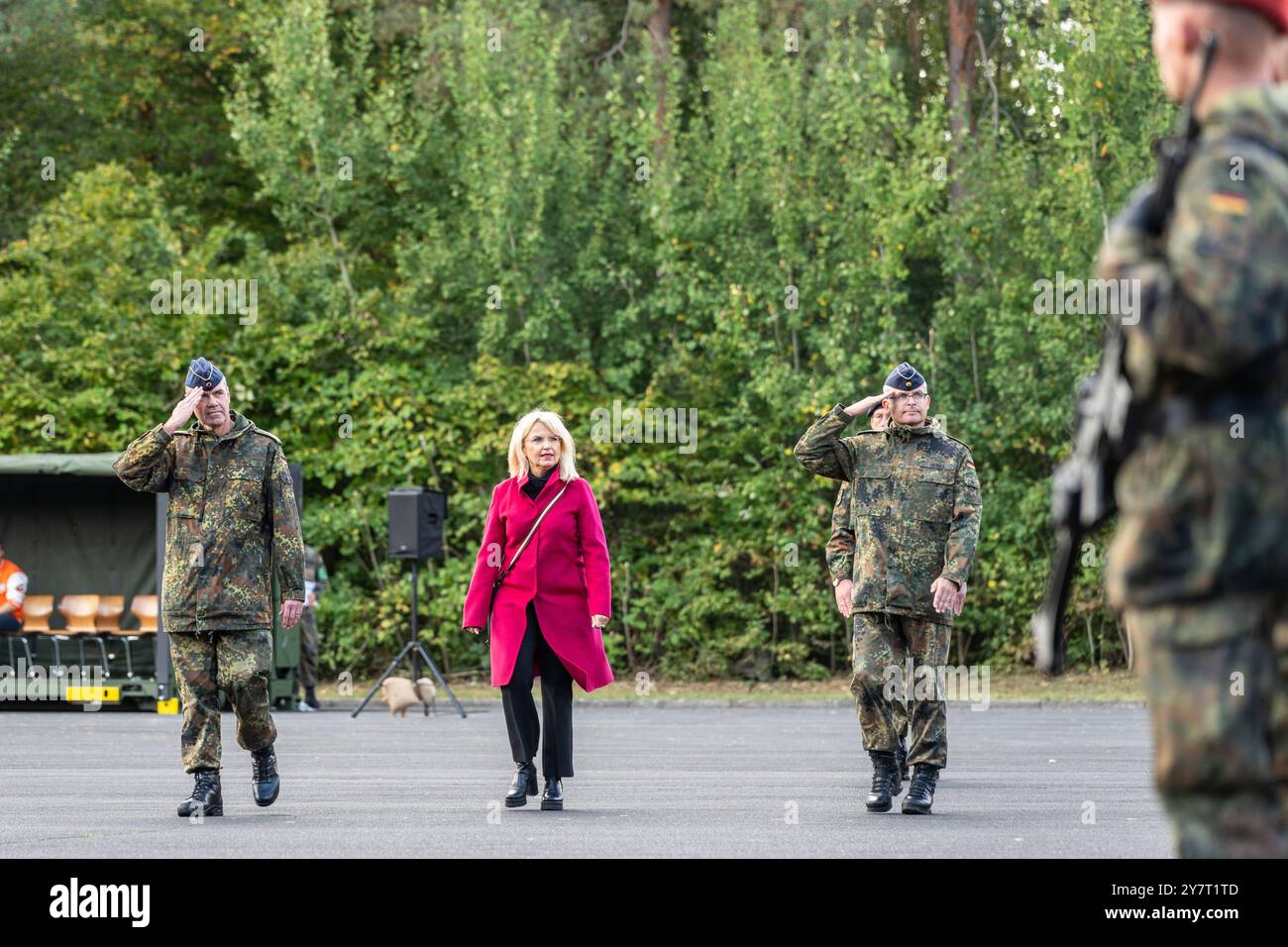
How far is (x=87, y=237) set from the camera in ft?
90.9

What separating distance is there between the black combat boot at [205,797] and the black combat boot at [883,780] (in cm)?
329

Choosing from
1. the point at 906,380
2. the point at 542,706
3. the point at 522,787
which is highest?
the point at 906,380

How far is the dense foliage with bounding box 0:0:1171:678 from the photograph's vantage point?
26.8 m

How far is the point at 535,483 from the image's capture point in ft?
37.4

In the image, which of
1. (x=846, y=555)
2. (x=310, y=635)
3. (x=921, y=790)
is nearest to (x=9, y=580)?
(x=310, y=635)

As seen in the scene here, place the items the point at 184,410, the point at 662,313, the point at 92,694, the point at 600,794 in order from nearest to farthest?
1. the point at 184,410
2. the point at 600,794
3. the point at 92,694
4. the point at 662,313

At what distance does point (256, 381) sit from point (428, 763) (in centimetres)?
1413

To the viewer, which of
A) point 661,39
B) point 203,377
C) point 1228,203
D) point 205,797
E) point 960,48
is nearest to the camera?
point 1228,203

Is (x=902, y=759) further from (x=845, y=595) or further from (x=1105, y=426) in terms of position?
(x=1105, y=426)

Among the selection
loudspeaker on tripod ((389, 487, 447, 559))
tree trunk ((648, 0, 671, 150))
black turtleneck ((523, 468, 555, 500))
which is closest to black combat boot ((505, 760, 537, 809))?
black turtleneck ((523, 468, 555, 500))

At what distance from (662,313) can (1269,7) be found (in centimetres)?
2424

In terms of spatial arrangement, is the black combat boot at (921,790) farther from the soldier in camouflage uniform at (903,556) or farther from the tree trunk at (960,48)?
the tree trunk at (960,48)
